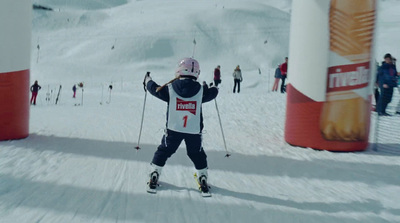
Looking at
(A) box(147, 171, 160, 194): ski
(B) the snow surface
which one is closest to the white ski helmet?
(A) box(147, 171, 160, 194): ski

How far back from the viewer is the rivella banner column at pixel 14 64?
22.5 feet

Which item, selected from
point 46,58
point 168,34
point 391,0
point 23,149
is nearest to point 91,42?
point 46,58

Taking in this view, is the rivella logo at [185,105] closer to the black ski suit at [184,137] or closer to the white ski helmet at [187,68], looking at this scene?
the black ski suit at [184,137]

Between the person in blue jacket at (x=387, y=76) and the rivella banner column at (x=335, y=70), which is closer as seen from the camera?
the rivella banner column at (x=335, y=70)

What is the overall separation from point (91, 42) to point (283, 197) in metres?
64.5

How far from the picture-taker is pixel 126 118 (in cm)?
1200

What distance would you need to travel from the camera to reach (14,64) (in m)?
7.08

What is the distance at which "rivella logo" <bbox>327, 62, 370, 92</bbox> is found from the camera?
22.4 ft

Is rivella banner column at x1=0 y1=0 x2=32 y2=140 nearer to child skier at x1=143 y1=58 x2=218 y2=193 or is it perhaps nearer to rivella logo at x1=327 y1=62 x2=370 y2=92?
child skier at x1=143 y1=58 x2=218 y2=193

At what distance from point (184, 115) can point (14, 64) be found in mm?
3892

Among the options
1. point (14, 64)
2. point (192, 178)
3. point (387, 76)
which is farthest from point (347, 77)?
point (14, 64)

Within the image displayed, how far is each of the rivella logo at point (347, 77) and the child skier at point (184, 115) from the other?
9.81ft

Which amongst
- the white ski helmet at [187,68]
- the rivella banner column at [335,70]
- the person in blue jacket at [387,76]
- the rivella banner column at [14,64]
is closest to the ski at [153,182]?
the white ski helmet at [187,68]

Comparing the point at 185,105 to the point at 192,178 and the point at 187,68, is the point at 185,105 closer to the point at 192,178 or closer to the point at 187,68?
the point at 187,68
